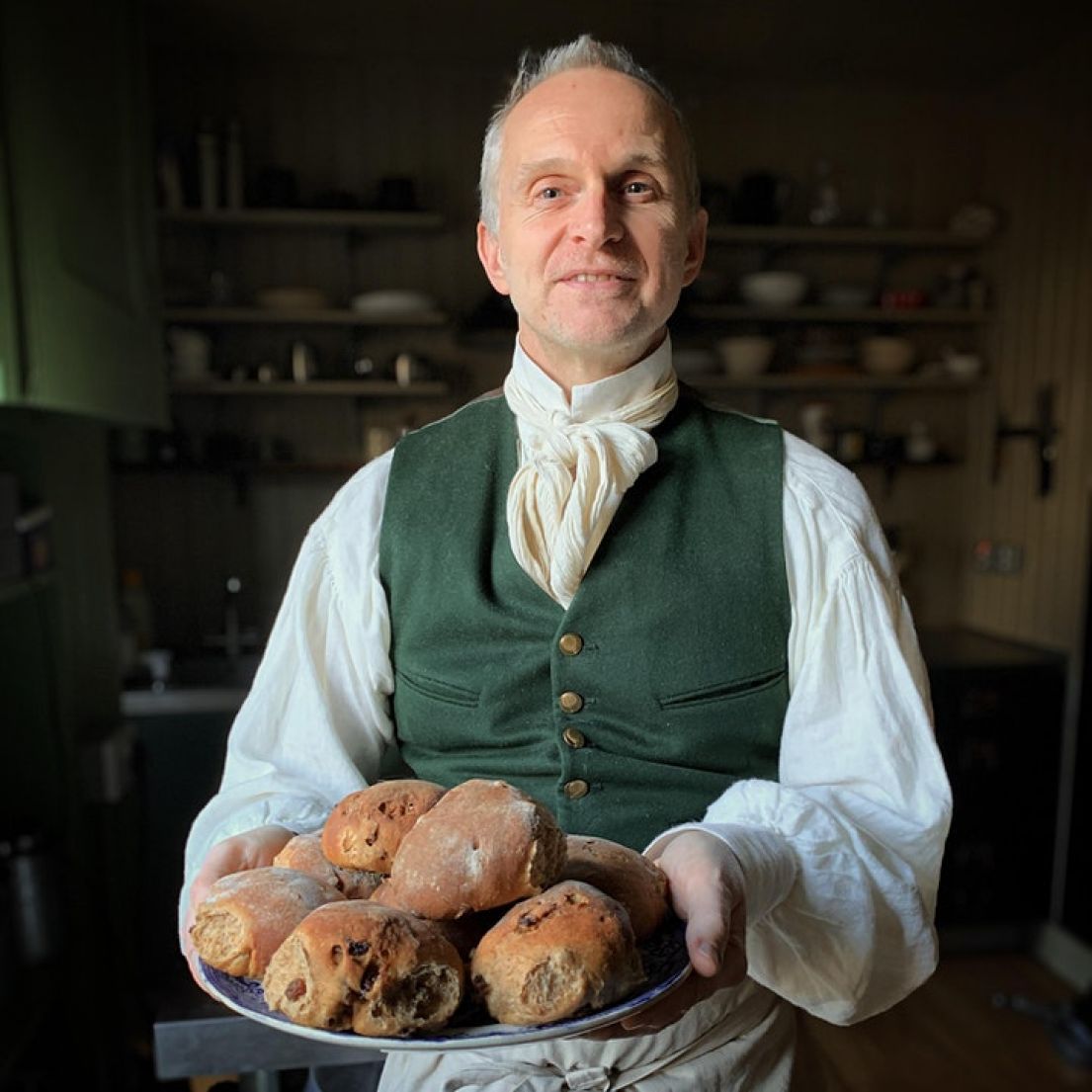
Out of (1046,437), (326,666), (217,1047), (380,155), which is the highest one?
(380,155)

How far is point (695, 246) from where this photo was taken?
0.84m

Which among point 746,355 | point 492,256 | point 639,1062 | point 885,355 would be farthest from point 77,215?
point 885,355

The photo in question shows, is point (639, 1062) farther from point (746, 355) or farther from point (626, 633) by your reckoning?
point (746, 355)

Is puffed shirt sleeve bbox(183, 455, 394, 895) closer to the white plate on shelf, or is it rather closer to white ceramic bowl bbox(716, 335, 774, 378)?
the white plate on shelf

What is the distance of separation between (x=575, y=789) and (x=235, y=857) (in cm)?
27

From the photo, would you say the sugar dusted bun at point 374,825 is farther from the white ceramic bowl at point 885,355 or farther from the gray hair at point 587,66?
the white ceramic bowl at point 885,355

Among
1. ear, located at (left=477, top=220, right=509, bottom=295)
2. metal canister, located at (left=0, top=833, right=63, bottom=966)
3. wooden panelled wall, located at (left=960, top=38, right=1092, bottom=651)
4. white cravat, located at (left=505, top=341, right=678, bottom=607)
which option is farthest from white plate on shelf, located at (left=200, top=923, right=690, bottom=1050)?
wooden panelled wall, located at (left=960, top=38, right=1092, bottom=651)

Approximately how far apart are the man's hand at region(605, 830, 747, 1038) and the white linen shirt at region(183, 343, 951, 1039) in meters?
0.05

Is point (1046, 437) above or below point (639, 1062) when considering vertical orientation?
above

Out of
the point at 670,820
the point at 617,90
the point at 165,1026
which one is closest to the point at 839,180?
the point at 617,90

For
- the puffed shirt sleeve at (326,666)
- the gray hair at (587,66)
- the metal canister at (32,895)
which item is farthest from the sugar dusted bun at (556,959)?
the metal canister at (32,895)

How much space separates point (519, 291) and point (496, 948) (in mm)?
508

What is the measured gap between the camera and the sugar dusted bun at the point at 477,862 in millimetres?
542

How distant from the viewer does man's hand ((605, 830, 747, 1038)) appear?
553 mm
